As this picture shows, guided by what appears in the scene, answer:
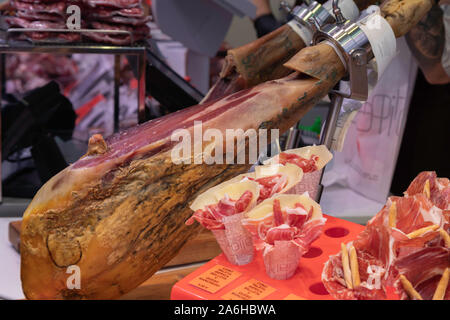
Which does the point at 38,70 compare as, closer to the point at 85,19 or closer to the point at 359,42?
the point at 85,19

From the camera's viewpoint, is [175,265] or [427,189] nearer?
[427,189]

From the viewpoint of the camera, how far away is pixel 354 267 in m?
0.60

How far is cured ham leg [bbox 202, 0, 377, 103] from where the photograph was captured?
1.03 m

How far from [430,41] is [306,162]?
0.81 metres

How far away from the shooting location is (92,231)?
766mm

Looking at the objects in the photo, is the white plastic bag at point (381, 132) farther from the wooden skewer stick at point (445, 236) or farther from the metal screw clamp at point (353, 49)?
the wooden skewer stick at point (445, 236)

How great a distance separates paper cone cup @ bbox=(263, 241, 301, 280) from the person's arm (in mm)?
971

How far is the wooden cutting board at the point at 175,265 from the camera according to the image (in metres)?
0.91

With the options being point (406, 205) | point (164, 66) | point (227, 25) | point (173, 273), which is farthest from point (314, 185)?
point (227, 25)

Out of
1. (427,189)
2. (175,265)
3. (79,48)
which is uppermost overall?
(79,48)

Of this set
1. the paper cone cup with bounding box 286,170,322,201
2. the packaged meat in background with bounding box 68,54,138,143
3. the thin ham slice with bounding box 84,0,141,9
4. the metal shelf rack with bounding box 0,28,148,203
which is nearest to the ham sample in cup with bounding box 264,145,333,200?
the paper cone cup with bounding box 286,170,322,201

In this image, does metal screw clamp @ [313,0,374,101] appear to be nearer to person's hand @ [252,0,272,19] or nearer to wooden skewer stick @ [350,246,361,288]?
wooden skewer stick @ [350,246,361,288]

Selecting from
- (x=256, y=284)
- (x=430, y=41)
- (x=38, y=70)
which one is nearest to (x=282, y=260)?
(x=256, y=284)

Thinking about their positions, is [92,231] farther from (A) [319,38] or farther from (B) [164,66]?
(B) [164,66]
